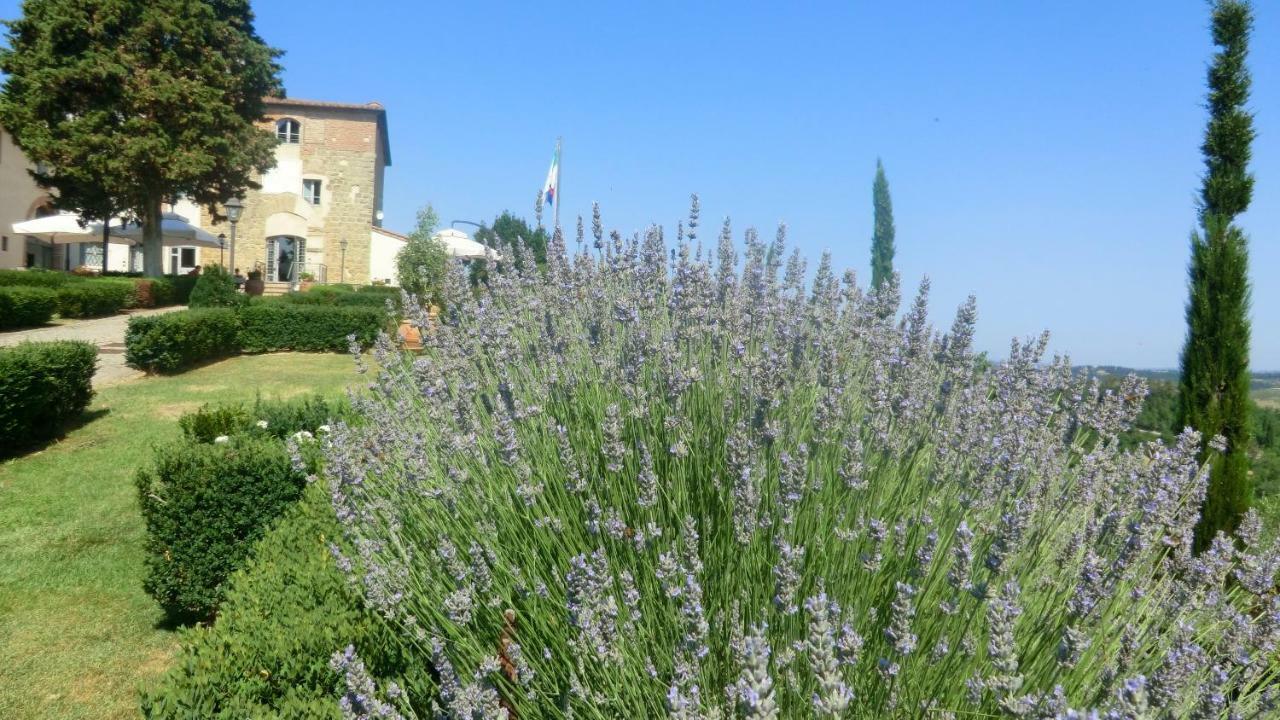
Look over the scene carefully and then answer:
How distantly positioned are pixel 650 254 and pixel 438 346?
4.10 ft

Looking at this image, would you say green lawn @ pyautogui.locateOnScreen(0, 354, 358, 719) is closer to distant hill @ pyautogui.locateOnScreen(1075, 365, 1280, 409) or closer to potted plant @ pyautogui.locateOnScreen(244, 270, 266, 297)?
distant hill @ pyautogui.locateOnScreen(1075, 365, 1280, 409)

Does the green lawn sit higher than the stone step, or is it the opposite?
the stone step

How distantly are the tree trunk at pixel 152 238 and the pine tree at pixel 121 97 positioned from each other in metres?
0.09

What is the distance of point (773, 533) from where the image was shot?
215 cm

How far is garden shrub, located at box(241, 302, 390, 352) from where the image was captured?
49.1 feet

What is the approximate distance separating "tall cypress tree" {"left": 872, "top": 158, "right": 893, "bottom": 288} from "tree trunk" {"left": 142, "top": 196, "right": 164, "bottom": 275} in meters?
23.7

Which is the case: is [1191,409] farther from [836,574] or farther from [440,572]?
[440,572]

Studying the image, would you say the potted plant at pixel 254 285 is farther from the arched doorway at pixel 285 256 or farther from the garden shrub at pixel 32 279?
the arched doorway at pixel 285 256

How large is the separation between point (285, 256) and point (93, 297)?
1728cm

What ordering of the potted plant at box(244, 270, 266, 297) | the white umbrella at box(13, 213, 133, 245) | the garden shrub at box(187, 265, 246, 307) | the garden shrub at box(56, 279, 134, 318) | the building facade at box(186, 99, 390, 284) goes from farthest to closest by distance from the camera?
the building facade at box(186, 99, 390, 284) < the potted plant at box(244, 270, 266, 297) < the white umbrella at box(13, 213, 133, 245) < the garden shrub at box(187, 265, 246, 307) < the garden shrub at box(56, 279, 134, 318)

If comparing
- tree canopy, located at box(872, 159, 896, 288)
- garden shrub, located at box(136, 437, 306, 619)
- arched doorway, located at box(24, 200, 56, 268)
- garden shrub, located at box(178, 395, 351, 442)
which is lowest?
garden shrub, located at box(136, 437, 306, 619)

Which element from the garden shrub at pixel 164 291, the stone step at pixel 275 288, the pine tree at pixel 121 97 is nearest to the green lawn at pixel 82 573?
the garden shrub at pixel 164 291

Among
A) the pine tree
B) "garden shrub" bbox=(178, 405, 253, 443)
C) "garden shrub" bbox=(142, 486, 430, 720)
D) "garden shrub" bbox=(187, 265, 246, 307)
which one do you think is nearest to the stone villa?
the pine tree

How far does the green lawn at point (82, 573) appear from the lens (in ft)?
A: 13.6
